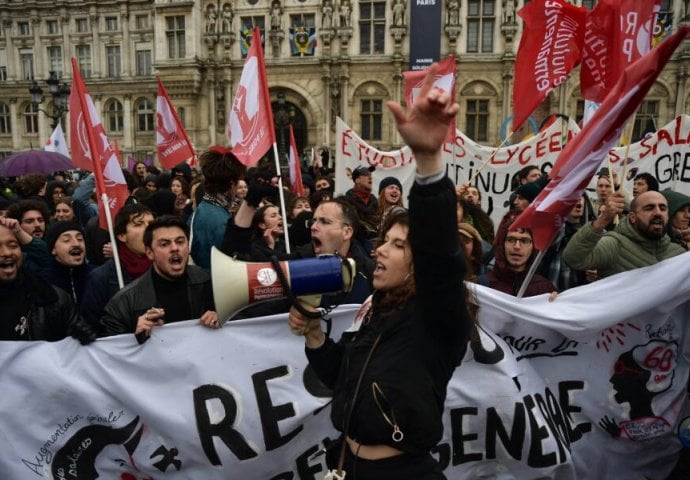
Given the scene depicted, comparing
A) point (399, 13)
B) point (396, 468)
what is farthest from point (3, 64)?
point (396, 468)

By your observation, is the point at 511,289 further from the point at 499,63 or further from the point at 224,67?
the point at 224,67

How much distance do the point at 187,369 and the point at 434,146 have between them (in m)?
2.15

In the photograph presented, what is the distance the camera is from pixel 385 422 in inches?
70.8

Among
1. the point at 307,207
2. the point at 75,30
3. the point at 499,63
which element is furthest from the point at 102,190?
the point at 75,30

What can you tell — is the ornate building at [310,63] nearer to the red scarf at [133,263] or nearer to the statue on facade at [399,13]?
the statue on facade at [399,13]

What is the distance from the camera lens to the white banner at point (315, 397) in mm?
2873

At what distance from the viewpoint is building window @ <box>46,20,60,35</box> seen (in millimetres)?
30016

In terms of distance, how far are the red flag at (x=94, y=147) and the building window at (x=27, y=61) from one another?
32022 mm

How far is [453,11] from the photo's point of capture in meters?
24.7

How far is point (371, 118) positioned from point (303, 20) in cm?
578

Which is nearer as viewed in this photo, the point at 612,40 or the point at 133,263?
the point at 133,263

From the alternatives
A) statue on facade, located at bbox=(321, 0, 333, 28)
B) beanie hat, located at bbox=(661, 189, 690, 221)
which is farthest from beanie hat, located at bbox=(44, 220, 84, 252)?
statue on facade, located at bbox=(321, 0, 333, 28)

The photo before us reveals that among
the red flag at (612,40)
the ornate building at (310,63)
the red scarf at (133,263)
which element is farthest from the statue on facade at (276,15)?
the red scarf at (133,263)

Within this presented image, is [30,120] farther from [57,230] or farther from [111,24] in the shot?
[57,230]
